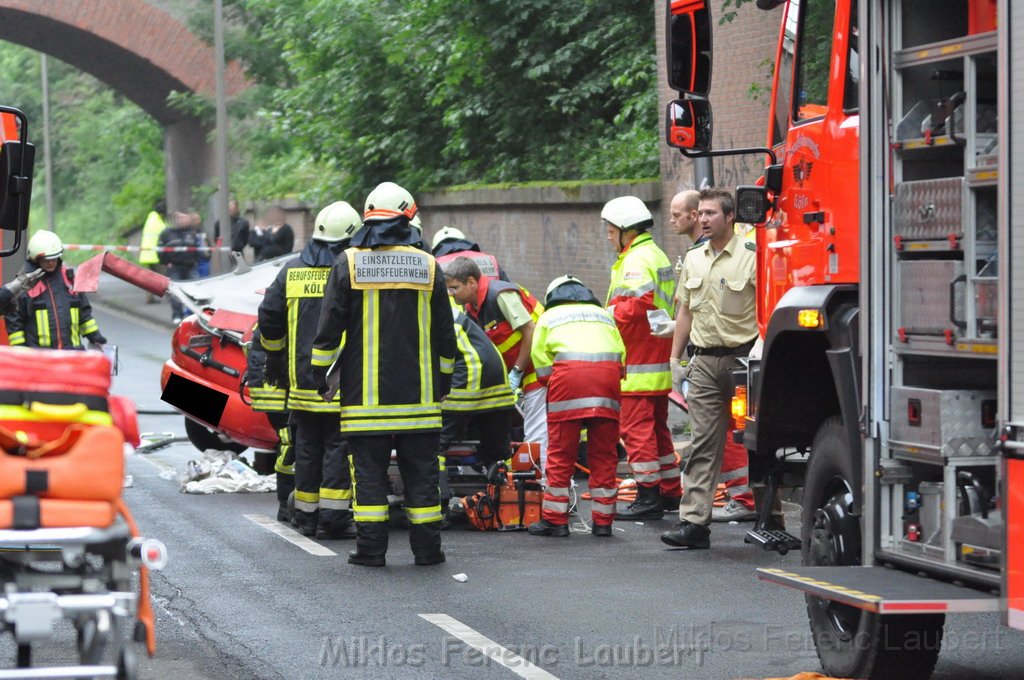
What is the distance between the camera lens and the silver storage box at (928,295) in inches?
222

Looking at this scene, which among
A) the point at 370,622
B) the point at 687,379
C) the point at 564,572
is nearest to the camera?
the point at 370,622

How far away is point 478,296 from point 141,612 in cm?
619

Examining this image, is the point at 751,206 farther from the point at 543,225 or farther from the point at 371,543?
the point at 543,225

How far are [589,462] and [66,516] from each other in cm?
542

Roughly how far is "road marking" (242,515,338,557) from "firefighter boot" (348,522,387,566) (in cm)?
48

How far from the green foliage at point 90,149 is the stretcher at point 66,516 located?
3743 cm

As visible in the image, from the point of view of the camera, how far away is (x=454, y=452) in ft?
35.7

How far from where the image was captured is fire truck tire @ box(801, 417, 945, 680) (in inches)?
241

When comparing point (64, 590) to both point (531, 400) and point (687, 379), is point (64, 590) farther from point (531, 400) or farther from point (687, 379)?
point (531, 400)

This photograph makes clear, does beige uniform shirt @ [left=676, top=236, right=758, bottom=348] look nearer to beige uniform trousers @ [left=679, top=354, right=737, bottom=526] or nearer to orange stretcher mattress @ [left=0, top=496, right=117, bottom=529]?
beige uniform trousers @ [left=679, top=354, right=737, bottom=526]

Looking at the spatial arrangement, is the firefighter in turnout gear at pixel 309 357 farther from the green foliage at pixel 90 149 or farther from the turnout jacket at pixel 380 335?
the green foliage at pixel 90 149

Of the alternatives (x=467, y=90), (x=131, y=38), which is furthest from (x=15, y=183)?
(x=131, y=38)

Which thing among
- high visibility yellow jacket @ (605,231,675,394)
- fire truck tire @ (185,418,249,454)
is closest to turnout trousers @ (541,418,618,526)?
high visibility yellow jacket @ (605,231,675,394)

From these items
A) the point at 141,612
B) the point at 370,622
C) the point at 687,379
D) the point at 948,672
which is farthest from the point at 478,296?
the point at 141,612
